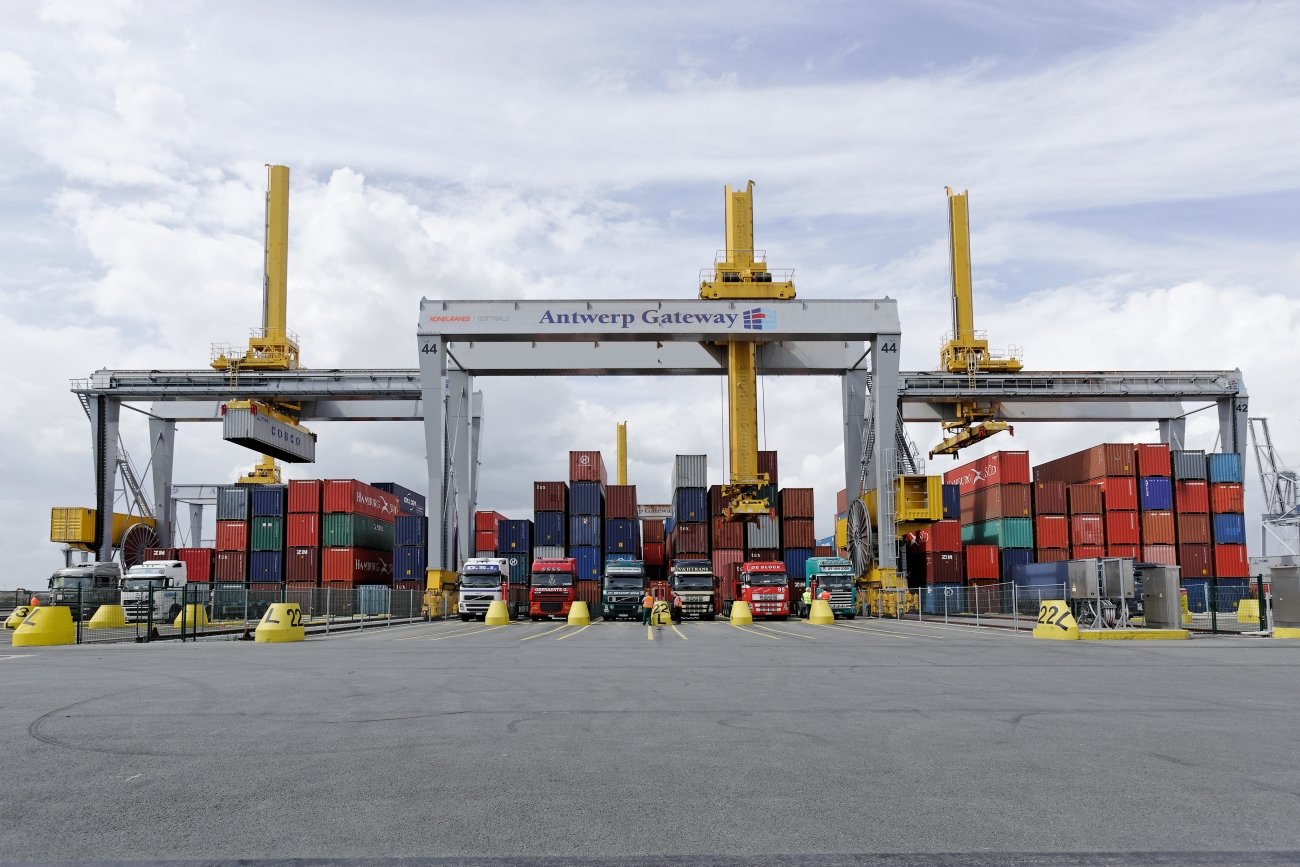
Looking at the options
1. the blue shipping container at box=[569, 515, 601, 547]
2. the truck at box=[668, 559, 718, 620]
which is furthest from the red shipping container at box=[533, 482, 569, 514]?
the truck at box=[668, 559, 718, 620]

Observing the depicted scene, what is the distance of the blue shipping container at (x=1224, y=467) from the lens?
49062 millimetres

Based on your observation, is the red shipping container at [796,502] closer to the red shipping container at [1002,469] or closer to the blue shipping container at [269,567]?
the red shipping container at [1002,469]

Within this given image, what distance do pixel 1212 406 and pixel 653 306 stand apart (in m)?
29.9

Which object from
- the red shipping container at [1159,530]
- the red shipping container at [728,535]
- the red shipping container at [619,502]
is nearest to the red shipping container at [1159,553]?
the red shipping container at [1159,530]

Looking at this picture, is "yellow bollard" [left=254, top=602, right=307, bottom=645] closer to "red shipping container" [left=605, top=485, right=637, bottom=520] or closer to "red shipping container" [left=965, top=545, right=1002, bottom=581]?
"red shipping container" [left=605, top=485, right=637, bottom=520]

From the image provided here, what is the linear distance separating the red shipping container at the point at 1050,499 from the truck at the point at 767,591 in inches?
642

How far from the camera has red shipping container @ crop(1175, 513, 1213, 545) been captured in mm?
48531

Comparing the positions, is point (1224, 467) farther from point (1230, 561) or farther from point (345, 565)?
point (345, 565)

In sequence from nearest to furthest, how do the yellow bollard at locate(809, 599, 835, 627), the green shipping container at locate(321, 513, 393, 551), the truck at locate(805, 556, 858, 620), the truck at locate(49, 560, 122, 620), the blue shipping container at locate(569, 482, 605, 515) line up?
the truck at locate(49, 560, 122, 620), the yellow bollard at locate(809, 599, 835, 627), the truck at locate(805, 556, 858, 620), the blue shipping container at locate(569, 482, 605, 515), the green shipping container at locate(321, 513, 393, 551)

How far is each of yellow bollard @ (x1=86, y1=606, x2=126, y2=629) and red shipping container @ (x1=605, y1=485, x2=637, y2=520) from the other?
24787 mm

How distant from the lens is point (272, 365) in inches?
1928

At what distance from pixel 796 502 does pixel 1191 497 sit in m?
19.2

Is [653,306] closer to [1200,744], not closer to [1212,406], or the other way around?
[1212,406]

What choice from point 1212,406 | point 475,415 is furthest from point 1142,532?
point 475,415
